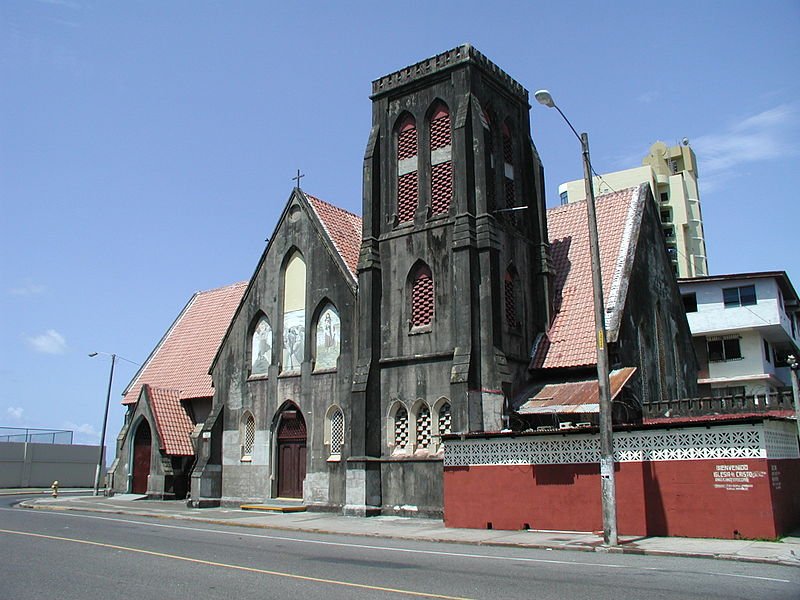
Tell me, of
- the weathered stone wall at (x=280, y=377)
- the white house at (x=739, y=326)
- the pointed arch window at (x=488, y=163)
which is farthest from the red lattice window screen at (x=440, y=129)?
the white house at (x=739, y=326)

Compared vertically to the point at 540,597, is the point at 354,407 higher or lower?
higher

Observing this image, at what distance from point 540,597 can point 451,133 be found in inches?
761

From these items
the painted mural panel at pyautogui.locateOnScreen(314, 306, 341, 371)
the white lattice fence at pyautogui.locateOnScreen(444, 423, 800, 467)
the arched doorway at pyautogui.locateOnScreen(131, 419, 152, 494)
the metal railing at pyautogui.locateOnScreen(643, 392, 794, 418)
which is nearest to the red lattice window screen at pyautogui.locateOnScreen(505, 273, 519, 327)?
the metal railing at pyautogui.locateOnScreen(643, 392, 794, 418)

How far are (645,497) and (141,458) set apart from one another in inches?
1055

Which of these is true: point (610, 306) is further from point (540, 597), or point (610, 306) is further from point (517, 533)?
point (540, 597)

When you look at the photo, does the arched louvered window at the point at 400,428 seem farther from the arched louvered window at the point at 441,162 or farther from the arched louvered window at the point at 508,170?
the arched louvered window at the point at 508,170

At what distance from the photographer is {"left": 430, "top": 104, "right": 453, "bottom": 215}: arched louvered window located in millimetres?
26031

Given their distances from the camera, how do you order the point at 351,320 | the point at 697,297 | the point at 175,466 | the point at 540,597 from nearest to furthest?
the point at 540,597 < the point at 351,320 < the point at 175,466 < the point at 697,297

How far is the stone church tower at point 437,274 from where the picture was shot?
23656 millimetres

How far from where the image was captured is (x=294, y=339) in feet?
95.7

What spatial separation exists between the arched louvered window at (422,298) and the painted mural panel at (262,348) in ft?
24.5

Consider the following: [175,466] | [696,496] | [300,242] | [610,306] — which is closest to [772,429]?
[696,496]

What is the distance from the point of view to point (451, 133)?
26281 millimetres

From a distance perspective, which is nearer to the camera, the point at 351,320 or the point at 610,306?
the point at 610,306
